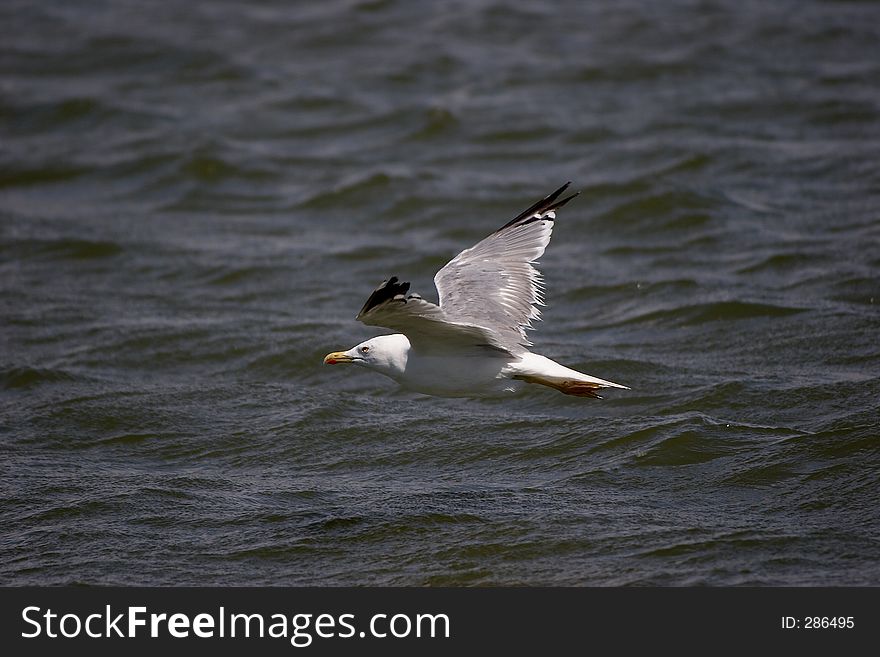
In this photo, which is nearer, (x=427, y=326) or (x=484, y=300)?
(x=427, y=326)

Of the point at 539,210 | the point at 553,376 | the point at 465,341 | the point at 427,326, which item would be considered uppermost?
the point at 539,210

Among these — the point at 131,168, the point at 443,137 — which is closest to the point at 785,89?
the point at 443,137

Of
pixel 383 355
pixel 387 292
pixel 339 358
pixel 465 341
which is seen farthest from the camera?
pixel 339 358

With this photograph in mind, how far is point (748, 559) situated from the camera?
236 inches

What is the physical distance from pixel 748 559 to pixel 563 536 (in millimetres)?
950

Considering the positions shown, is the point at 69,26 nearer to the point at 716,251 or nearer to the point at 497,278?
the point at 716,251

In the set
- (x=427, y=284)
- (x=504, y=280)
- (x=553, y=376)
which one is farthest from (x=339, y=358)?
(x=427, y=284)

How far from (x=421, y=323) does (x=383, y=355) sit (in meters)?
0.58

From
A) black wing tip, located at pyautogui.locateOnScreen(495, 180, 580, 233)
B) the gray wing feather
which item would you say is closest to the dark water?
the gray wing feather

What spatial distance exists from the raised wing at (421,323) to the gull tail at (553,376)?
13 cm

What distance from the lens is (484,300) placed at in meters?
7.69

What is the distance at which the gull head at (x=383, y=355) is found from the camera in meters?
6.98

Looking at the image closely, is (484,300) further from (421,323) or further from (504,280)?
(421,323)
